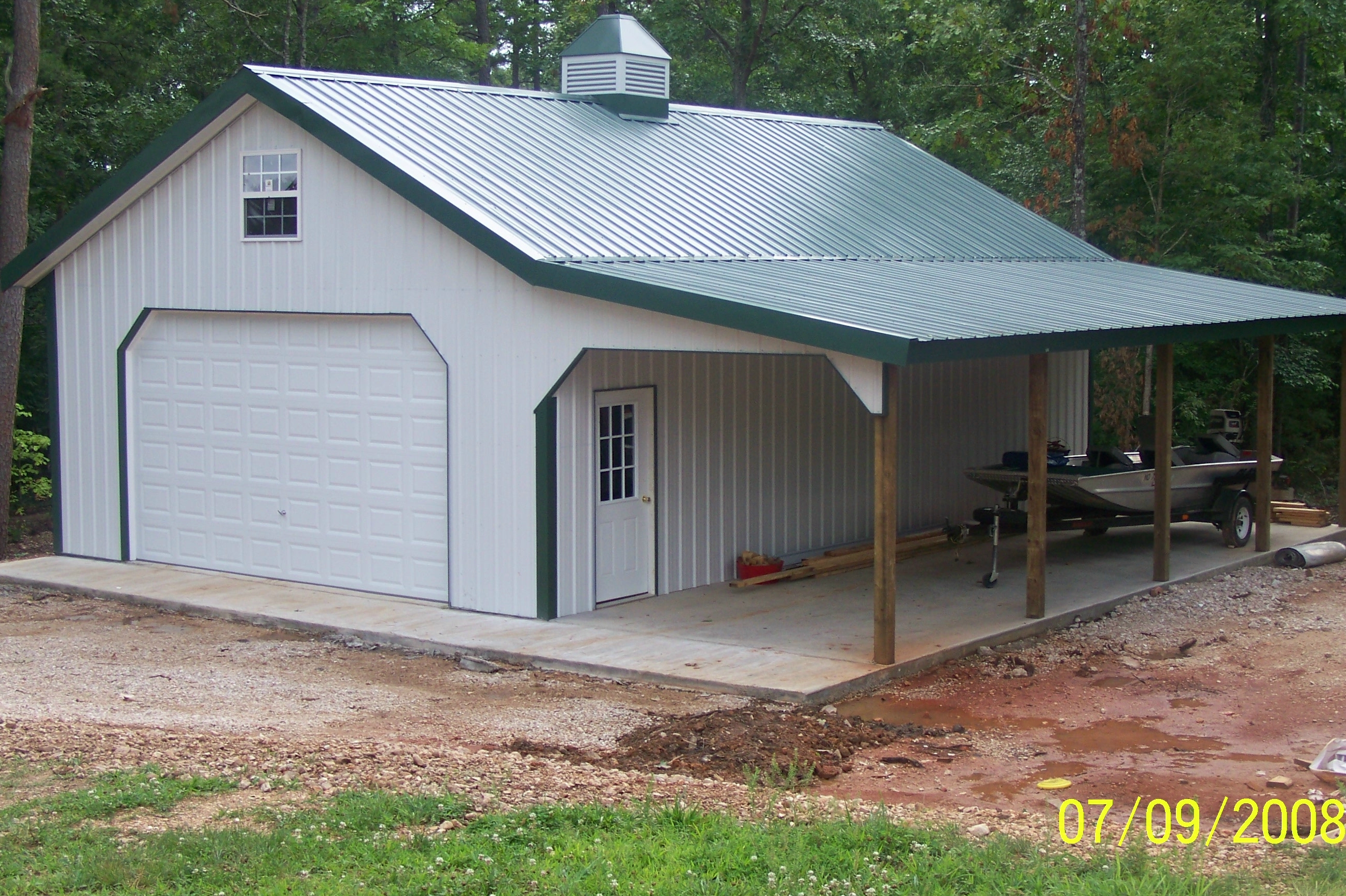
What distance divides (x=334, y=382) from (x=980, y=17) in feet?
41.7

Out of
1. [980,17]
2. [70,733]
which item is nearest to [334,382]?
[70,733]

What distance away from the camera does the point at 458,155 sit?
12.7 metres

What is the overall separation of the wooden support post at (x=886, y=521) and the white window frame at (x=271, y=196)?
19.6 ft

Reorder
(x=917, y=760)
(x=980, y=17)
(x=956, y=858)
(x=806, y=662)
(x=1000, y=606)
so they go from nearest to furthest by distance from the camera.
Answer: (x=956, y=858) → (x=917, y=760) → (x=806, y=662) → (x=1000, y=606) → (x=980, y=17)

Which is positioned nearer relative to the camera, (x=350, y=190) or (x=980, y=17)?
(x=350, y=190)

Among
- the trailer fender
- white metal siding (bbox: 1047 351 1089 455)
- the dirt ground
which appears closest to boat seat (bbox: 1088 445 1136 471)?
the trailer fender

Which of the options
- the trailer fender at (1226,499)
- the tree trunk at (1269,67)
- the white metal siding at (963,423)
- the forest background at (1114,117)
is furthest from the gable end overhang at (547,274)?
the tree trunk at (1269,67)

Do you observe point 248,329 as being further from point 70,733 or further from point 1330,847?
point 1330,847

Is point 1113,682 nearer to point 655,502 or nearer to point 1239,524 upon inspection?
point 655,502

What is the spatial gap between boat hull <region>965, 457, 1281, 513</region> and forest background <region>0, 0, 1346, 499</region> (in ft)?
11.8

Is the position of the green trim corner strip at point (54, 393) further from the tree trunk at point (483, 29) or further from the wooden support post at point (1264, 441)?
the tree trunk at point (483, 29)

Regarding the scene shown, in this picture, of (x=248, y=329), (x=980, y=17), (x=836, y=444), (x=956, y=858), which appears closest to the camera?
(x=956, y=858)

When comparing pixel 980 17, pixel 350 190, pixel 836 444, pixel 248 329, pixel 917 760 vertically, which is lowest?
pixel 917 760

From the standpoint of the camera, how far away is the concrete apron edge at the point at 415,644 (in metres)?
9.47
